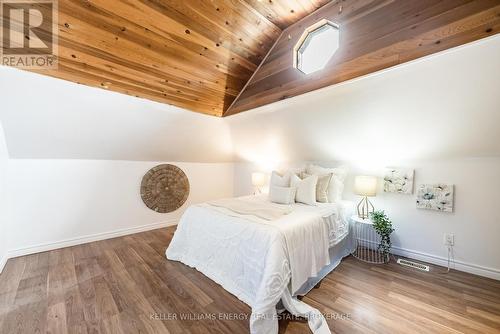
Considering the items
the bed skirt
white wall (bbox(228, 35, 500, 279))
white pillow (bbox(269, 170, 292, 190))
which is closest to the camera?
white wall (bbox(228, 35, 500, 279))

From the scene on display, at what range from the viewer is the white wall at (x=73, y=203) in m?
2.62

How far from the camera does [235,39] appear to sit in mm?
2342

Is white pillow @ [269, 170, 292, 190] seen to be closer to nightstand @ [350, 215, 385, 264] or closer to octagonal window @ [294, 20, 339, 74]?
nightstand @ [350, 215, 385, 264]

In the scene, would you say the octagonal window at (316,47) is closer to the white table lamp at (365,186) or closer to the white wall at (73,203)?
the white table lamp at (365,186)

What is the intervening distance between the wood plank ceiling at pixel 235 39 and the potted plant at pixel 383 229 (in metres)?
1.75

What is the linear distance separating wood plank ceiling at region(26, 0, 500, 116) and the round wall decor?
Result: 1453mm

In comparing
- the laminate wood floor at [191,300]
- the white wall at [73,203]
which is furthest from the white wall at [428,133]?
the white wall at [73,203]

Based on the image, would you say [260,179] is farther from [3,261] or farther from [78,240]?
[3,261]

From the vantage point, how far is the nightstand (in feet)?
8.56

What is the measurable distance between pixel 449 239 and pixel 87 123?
4.62 metres

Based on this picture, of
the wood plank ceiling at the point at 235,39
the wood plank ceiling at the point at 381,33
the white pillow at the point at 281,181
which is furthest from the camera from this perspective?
the white pillow at the point at 281,181

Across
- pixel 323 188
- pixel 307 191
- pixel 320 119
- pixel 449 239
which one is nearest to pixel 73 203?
pixel 307 191

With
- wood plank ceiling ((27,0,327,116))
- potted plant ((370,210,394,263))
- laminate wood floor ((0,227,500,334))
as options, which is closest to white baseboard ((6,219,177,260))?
laminate wood floor ((0,227,500,334))

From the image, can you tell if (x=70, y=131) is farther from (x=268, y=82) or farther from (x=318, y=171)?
(x=318, y=171)
